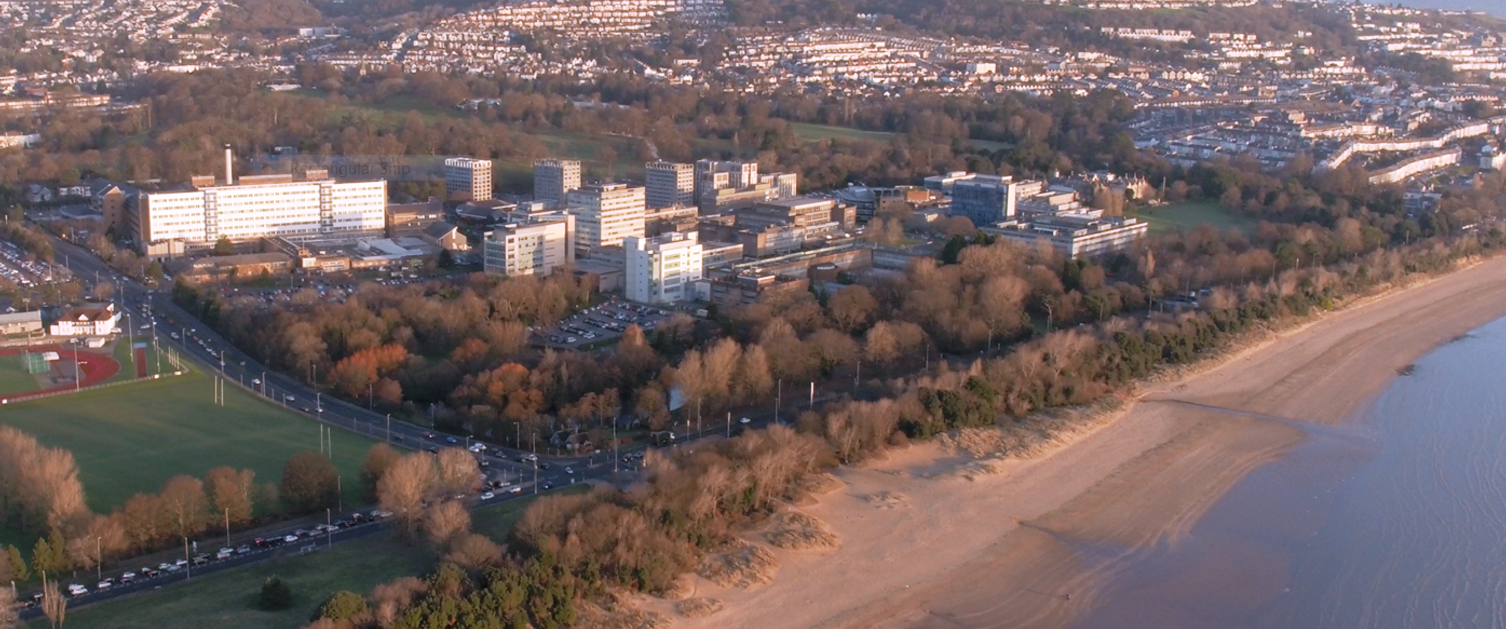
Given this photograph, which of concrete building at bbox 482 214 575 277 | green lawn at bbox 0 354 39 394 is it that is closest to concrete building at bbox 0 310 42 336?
green lawn at bbox 0 354 39 394

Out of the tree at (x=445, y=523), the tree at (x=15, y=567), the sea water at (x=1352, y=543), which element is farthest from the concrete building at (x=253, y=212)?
the sea water at (x=1352, y=543)

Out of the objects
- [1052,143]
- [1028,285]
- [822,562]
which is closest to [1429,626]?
[822,562]

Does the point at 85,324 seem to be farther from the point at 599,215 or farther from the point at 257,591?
the point at 257,591

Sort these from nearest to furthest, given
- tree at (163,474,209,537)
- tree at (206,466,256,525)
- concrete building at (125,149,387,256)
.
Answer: tree at (163,474,209,537) < tree at (206,466,256,525) < concrete building at (125,149,387,256)

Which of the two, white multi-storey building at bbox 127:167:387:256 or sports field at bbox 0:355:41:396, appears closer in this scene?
sports field at bbox 0:355:41:396

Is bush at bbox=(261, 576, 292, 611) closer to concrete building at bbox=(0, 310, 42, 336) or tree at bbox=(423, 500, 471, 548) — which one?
tree at bbox=(423, 500, 471, 548)

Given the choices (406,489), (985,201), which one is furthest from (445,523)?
(985,201)

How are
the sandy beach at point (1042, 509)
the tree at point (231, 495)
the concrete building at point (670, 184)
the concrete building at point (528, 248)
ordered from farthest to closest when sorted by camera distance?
the concrete building at point (670, 184)
the concrete building at point (528, 248)
the tree at point (231, 495)
the sandy beach at point (1042, 509)

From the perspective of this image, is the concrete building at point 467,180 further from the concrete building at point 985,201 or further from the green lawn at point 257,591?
the green lawn at point 257,591
